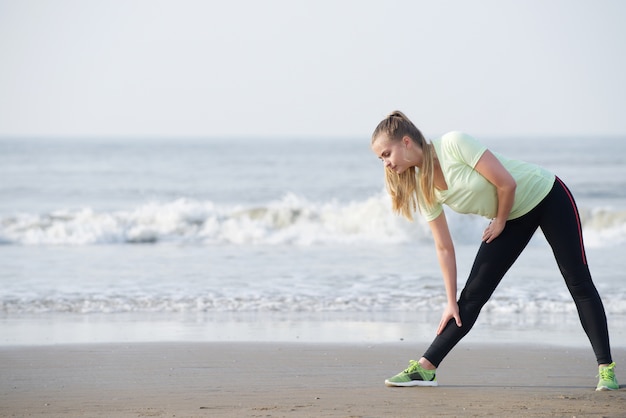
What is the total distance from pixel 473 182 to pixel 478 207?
16 centimetres

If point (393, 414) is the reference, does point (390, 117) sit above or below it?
above

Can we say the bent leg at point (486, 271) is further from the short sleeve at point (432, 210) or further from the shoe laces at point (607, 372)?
the shoe laces at point (607, 372)

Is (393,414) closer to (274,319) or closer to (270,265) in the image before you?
(274,319)

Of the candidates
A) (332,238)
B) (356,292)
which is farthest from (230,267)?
(332,238)

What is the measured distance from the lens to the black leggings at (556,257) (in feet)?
12.9

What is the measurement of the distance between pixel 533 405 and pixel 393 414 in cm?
67

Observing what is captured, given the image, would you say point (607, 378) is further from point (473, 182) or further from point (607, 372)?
point (473, 182)

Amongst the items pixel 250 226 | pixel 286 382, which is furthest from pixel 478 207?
pixel 250 226

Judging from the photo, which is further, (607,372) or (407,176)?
(607,372)

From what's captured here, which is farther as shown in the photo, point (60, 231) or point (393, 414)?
point (60, 231)

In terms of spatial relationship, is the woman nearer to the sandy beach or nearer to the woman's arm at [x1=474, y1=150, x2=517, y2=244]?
the woman's arm at [x1=474, y1=150, x2=517, y2=244]

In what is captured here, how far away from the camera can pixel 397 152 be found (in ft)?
12.2

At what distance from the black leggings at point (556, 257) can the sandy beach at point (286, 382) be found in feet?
1.12

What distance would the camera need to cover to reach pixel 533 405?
3.82 metres
